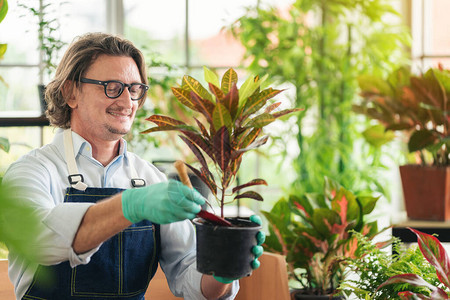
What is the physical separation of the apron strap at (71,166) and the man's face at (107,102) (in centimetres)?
8

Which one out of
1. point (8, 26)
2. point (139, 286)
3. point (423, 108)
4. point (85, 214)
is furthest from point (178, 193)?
point (8, 26)

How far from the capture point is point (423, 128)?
2.16m

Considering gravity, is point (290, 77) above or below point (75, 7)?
below

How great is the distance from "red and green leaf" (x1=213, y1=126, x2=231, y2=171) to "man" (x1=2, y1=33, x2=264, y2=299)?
1.03 feet

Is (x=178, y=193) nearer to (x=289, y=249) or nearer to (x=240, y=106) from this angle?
(x=240, y=106)

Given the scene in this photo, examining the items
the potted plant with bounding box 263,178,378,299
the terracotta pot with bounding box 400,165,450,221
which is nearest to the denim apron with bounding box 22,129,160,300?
the potted plant with bounding box 263,178,378,299

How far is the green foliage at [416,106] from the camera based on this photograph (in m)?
2.10

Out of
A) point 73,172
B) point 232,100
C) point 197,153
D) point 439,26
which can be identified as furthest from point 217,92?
point 439,26

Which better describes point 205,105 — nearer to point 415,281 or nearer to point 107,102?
point 107,102

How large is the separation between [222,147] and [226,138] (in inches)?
1.0

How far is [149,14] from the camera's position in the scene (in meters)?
4.00

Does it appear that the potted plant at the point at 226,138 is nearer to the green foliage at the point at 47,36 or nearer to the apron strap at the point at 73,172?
the apron strap at the point at 73,172

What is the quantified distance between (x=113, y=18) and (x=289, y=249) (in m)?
2.55

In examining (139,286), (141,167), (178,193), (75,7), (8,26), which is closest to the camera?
(178,193)
